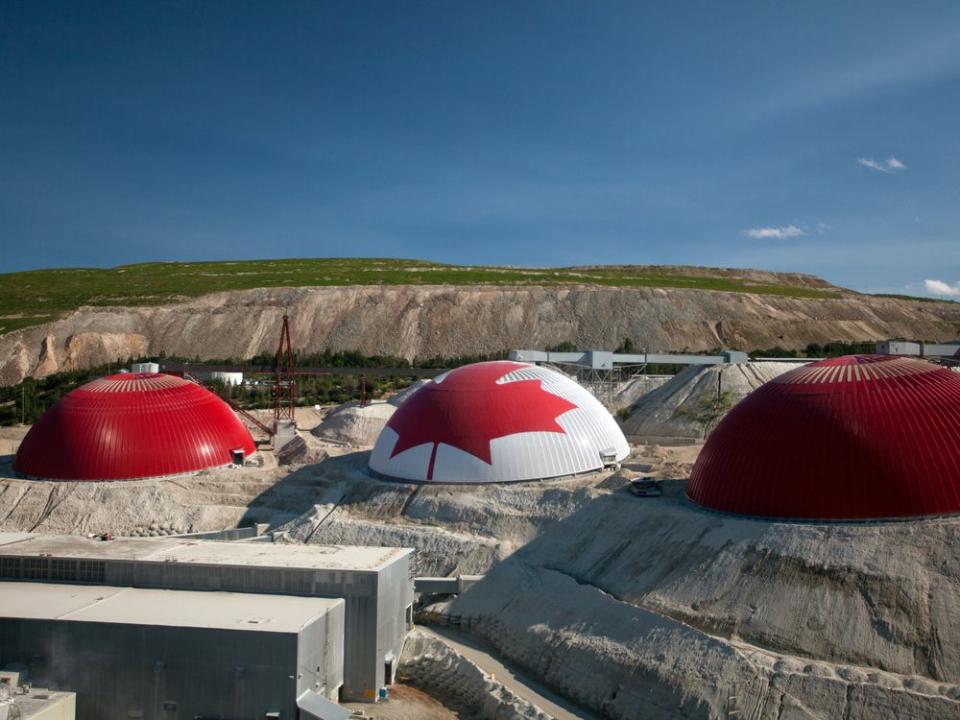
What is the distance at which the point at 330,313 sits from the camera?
95.1 metres

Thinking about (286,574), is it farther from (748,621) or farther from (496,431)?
(748,621)

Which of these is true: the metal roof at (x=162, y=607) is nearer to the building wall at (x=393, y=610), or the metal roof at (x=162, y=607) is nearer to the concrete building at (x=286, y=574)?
the concrete building at (x=286, y=574)

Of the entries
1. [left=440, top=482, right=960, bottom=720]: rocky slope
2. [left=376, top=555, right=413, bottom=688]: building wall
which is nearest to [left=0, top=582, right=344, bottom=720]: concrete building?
[left=376, top=555, right=413, bottom=688]: building wall

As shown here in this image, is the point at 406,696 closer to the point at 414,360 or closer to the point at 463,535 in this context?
the point at 463,535

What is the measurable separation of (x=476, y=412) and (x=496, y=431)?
4.05ft

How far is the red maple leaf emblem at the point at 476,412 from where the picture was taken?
102ft

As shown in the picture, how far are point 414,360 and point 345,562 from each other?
208ft

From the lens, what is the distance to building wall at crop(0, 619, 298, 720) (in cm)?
1884

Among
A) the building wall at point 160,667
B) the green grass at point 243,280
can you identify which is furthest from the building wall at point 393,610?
the green grass at point 243,280

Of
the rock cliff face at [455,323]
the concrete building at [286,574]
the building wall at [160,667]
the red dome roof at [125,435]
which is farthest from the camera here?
the rock cliff face at [455,323]

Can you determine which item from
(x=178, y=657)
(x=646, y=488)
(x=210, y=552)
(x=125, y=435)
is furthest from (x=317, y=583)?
(x=125, y=435)

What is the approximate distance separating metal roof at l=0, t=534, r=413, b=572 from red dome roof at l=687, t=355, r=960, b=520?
10.3m

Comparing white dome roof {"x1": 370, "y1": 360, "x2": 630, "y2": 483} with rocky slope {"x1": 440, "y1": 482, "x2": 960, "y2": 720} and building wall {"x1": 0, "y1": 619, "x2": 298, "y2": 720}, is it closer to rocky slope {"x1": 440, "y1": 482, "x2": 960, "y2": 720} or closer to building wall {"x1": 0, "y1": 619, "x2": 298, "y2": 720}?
rocky slope {"x1": 440, "y1": 482, "x2": 960, "y2": 720}

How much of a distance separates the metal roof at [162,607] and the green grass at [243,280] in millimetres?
74362
